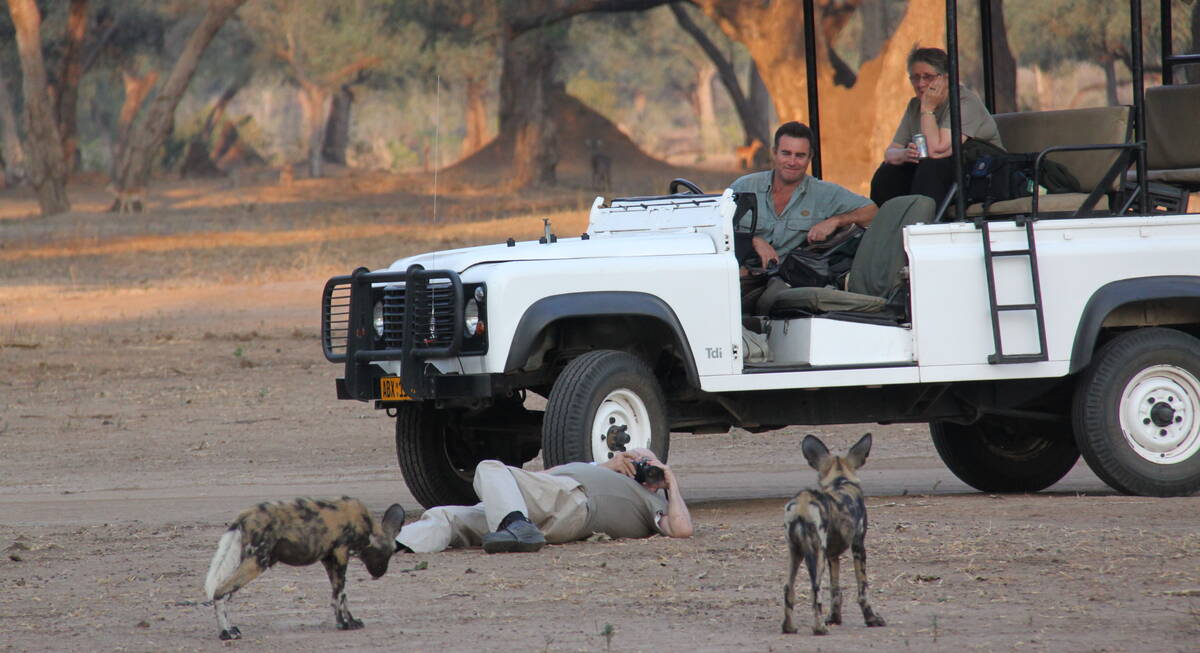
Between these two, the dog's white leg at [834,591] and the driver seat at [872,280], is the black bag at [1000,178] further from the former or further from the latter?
the dog's white leg at [834,591]

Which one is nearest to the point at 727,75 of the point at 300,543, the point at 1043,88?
the point at 1043,88

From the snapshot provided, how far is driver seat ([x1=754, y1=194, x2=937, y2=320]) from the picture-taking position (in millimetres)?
9297

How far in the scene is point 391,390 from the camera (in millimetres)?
8961

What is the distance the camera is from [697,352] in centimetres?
895

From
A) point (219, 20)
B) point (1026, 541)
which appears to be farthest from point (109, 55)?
point (1026, 541)

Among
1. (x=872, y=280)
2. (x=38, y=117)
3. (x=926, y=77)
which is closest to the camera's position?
(x=872, y=280)

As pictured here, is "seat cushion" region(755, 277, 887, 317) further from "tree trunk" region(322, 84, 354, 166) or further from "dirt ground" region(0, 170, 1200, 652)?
"tree trunk" region(322, 84, 354, 166)

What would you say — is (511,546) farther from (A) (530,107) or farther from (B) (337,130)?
(B) (337,130)

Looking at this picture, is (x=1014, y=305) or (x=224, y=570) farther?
(x=1014, y=305)

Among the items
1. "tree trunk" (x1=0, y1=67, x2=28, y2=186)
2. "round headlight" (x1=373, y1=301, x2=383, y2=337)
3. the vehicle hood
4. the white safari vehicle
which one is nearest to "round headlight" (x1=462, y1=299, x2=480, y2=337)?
the white safari vehicle

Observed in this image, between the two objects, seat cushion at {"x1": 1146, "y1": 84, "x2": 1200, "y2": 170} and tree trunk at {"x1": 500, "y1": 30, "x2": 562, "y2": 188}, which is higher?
tree trunk at {"x1": 500, "y1": 30, "x2": 562, "y2": 188}

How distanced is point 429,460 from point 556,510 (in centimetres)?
156

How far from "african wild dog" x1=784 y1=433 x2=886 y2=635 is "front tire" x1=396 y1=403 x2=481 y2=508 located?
3.57 metres

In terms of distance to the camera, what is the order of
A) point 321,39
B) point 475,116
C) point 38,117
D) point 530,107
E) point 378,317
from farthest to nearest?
point 475,116 → point 321,39 → point 530,107 → point 38,117 → point 378,317
